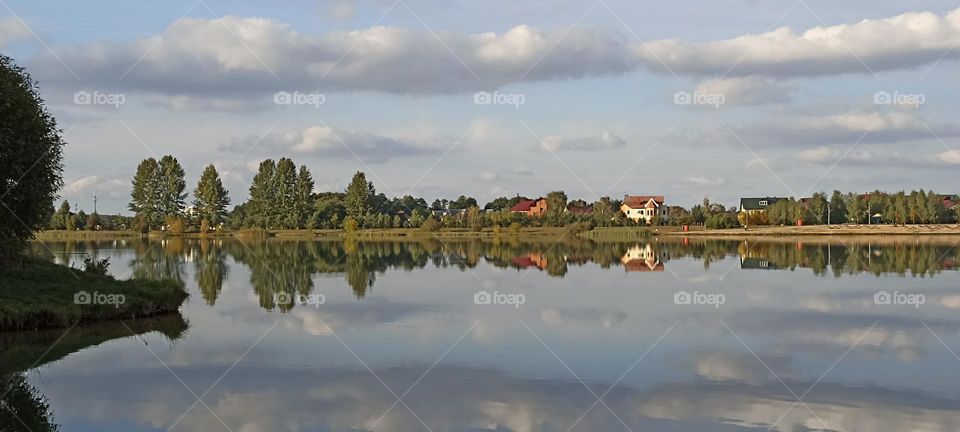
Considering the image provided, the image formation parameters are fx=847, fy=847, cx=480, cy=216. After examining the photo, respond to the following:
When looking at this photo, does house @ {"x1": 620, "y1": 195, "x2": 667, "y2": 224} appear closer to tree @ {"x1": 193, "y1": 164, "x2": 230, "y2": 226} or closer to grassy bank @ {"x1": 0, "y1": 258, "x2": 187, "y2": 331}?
tree @ {"x1": 193, "y1": 164, "x2": 230, "y2": 226}

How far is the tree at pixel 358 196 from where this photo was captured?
121331 millimetres

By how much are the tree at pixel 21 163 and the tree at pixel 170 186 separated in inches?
3691

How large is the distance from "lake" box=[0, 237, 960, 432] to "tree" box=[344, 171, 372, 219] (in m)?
86.8

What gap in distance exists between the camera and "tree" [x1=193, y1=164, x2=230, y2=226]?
119m

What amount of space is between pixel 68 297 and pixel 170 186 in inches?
3855

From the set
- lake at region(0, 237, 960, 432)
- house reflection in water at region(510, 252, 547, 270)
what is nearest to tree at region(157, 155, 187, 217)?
house reflection in water at region(510, 252, 547, 270)

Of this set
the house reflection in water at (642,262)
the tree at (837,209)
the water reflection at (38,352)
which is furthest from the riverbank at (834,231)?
the water reflection at (38,352)

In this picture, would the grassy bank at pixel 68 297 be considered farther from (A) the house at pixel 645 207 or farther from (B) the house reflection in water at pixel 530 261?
(A) the house at pixel 645 207

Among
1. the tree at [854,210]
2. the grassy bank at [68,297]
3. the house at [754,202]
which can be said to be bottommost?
the grassy bank at [68,297]

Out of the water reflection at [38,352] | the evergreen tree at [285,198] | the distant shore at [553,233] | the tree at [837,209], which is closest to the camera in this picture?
the water reflection at [38,352]

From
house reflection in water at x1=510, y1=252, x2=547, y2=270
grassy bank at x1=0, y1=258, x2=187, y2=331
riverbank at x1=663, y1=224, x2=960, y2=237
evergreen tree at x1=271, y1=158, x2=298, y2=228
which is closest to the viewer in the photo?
grassy bank at x1=0, y1=258, x2=187, y2=331

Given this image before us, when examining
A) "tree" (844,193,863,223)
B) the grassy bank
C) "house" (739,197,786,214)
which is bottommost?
the grassy bank

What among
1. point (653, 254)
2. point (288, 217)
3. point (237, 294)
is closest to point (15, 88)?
point (237, 294)

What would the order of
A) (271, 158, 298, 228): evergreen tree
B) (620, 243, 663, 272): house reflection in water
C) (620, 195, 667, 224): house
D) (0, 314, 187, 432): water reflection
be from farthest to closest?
(620, 195, 667, 224): house
(271, 158, 298, 228): evergreen tree
(620, 243, 663, 272): house reflection in water
(0, 314, 187, 432): water reflection
